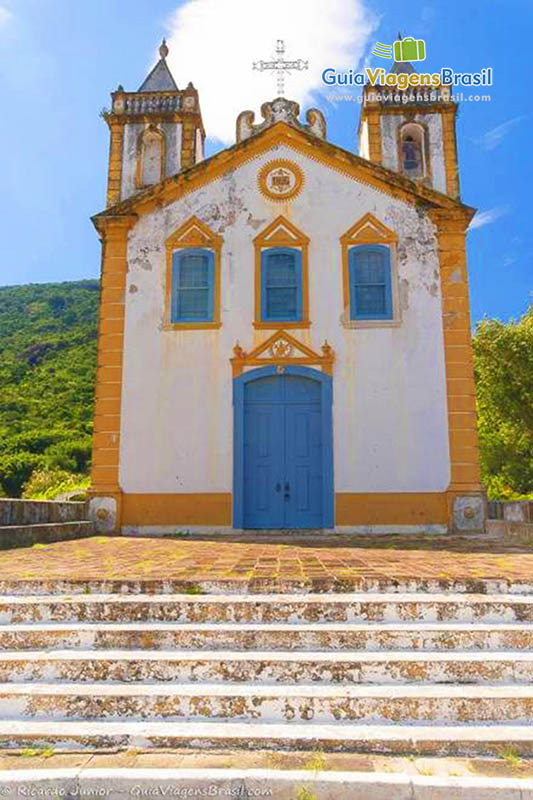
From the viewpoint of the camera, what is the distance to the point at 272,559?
6.71 metres

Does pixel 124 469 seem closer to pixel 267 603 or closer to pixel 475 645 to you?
pixel 267 603

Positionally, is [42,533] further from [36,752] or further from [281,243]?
[281,243]

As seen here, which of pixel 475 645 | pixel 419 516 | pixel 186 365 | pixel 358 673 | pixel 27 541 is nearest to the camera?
pixel 358 673

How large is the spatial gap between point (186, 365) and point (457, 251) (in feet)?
18.0

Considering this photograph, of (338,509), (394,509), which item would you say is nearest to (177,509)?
(338,509)

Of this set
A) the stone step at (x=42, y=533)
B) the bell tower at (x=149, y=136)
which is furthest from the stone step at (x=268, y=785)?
the bell tower at (x=149, y=136)

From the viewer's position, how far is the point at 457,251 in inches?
469

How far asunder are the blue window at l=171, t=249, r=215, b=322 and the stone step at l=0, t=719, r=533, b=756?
29.2 feet

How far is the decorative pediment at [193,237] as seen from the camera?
12.2 meters

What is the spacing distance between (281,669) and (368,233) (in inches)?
378

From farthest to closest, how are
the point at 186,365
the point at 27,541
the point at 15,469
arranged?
the point at 15,469, the point at 186,365, the point at 27,541

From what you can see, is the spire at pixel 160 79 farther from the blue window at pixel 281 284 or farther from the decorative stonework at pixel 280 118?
the blue window at pixel 281 284

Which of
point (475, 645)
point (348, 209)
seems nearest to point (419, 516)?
point (348, 209)

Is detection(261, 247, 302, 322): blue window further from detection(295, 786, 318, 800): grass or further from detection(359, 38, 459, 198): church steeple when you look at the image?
detection(295, 786, 318, 800): grass
